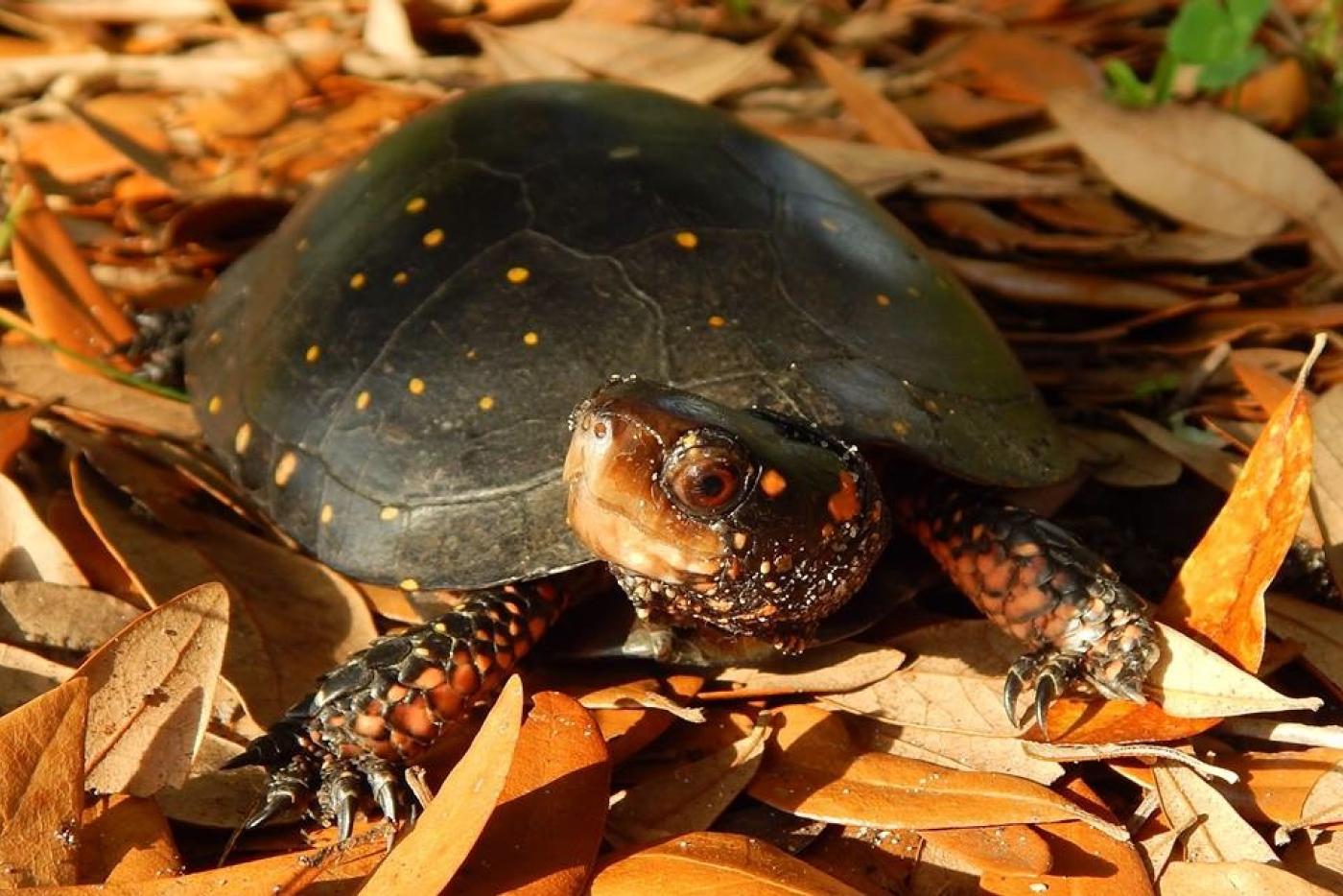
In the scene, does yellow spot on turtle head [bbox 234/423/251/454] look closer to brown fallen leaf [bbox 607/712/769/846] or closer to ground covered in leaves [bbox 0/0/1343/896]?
ground covered in leaves [bbox 0/0/1343/896]

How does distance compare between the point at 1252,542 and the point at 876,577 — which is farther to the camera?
the point at 876,577

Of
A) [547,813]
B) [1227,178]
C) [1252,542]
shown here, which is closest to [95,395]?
[547,813]

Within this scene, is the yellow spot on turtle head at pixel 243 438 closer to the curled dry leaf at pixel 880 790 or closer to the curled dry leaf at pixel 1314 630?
the curled dry leaf at pixel 880 790

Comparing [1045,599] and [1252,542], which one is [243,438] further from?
[1252,542]

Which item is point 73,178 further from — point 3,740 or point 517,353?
point 3,740

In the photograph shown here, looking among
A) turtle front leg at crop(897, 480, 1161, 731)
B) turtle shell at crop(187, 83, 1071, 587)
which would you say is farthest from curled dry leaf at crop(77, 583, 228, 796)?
turtle front leg at crop(897, 480, 1161, 731)
